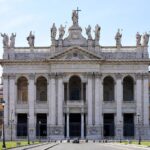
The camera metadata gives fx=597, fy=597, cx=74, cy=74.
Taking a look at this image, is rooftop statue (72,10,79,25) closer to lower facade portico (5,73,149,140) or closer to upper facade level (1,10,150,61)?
upper facade level (1,10,150,61)

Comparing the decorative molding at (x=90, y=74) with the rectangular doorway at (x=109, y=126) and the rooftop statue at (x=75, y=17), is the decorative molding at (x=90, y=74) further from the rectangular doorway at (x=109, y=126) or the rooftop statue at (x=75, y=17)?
the rooftop statue at (x=75, y=17)

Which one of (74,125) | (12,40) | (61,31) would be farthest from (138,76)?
(12,40)

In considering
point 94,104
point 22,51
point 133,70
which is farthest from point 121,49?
point 22,51

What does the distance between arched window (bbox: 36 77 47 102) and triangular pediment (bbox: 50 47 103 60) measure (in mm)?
7421

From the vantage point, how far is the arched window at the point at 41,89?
123 meters

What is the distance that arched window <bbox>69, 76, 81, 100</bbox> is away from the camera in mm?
121938

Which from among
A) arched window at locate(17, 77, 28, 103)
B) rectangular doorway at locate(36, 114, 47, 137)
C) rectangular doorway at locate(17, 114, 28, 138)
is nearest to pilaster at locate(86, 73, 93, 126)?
rectangular doorway at locate(36, 114, 47, 137)

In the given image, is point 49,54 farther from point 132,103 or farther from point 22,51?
point 132,103

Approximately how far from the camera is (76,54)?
391 feet

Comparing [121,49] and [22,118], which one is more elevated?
[121,49]

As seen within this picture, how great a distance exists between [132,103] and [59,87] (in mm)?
15021

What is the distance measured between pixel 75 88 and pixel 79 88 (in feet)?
3.06

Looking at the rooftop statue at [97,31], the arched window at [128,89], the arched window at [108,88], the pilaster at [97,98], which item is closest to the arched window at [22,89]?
the pilaster at [97,98]

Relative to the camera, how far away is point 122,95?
120375mm
